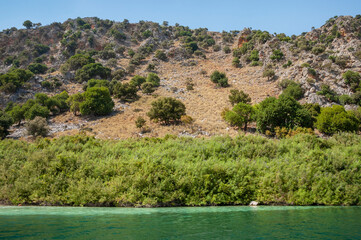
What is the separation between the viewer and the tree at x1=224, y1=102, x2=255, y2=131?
3541 cm

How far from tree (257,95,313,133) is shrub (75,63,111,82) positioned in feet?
132

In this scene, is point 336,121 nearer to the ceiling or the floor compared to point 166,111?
nearer to the floor

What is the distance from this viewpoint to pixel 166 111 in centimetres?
3734

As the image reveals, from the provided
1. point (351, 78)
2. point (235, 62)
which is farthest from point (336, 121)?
point (235, 62)

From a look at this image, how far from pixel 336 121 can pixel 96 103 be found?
35.4 meters

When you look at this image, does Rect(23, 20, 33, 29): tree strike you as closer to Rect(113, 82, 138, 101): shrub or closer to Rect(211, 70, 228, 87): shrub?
Rect(113, 82, 138, 101): shrub

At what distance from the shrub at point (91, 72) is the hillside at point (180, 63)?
0.83 metres

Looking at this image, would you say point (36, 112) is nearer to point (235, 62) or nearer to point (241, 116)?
point (241, 116)

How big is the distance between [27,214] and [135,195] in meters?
5.16

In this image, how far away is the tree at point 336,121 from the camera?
32.3 meters

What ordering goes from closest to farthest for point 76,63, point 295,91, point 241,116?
point 241,116 < point 295,91 < point 76,63

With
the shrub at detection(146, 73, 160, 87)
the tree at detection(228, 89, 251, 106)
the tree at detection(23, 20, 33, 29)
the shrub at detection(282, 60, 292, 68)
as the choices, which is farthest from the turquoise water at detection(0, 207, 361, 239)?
the tree at detection(23, 20, 33, 29)

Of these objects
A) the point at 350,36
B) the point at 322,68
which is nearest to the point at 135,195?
the point at 322,68

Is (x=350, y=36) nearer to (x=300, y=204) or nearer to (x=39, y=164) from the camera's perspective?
(x=300, y=204)
